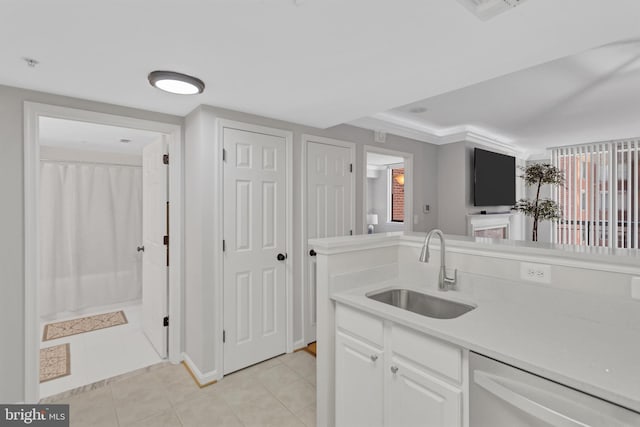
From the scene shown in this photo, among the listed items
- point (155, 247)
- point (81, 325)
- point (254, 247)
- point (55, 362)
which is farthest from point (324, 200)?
point (81, 325)

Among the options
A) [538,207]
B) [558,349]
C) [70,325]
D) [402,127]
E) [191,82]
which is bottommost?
[70,325]

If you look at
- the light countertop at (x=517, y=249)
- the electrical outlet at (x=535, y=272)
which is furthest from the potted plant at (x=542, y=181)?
the electrical outlet at (x=535, y=272)

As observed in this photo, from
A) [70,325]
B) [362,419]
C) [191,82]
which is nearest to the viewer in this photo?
[362,419]

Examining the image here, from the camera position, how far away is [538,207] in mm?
4512

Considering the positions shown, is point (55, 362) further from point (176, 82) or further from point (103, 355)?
point (176, 82)

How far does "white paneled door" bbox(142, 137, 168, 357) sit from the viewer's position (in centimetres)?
286

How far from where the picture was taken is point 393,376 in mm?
1453

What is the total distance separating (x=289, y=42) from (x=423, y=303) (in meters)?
1.60

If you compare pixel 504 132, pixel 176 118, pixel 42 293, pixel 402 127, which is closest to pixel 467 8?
pixel 176 118

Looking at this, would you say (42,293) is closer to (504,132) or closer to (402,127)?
(402,127)

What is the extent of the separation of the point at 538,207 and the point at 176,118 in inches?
189

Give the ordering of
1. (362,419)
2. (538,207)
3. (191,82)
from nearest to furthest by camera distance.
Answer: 1. (362,419)
2. (191,82)
3. (538,207)

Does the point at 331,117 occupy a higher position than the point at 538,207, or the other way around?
the point at 331,117

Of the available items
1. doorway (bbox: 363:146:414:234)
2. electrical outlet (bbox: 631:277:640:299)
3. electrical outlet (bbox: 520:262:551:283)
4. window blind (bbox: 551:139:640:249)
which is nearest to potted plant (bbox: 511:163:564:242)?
window blind (bbox: 551:139:640:249)
